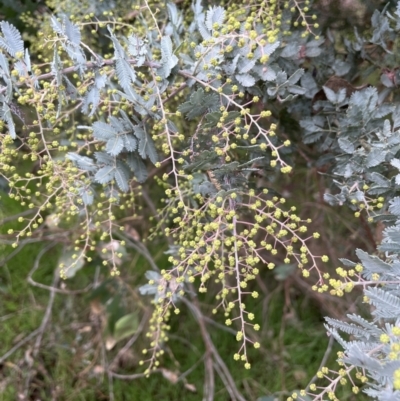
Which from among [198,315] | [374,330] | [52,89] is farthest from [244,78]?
[198,315]

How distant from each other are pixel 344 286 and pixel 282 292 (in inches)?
54.6

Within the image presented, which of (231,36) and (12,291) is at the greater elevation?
(231,36)

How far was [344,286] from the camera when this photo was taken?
0.73 metres

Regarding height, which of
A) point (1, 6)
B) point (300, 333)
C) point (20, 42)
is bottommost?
point (300, 333)

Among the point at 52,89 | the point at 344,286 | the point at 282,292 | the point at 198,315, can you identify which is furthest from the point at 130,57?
the point at 282,292

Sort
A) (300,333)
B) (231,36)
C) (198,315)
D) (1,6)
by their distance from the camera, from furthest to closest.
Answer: (300,333) → (198,315) → (1,6) → (231,36)

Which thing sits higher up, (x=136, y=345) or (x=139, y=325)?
(x=139, y=325)

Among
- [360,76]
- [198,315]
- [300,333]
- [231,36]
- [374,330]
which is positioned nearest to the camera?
[374,330]

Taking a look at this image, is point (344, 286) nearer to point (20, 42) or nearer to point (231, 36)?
point (231, 36)

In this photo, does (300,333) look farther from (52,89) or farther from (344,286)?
(52,89)

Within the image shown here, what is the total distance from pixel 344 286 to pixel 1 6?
1256mm

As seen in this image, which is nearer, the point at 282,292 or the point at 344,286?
the point at 344,286

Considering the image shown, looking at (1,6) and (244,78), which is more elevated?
(1,6)

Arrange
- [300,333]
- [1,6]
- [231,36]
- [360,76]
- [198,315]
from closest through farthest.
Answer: [231,36], [360,76], [1,6], [198,315], [300,333]
